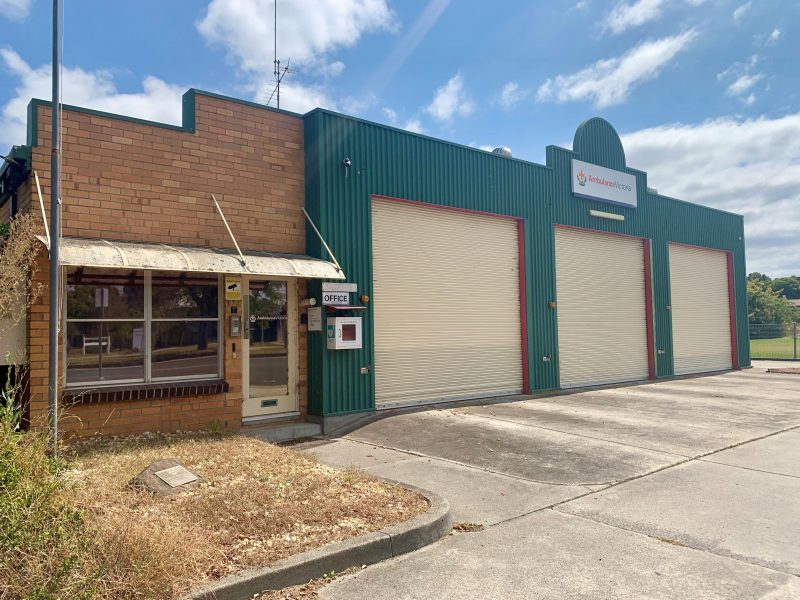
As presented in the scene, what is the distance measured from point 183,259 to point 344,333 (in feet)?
10.7

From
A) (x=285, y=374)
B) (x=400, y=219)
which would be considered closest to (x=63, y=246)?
(x=285, y=374)

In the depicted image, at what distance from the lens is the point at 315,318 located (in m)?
10.5

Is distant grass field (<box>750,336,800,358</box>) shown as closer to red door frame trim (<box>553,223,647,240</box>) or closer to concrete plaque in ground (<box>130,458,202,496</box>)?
red door frame trim (<box>553,223,647,240</box>)

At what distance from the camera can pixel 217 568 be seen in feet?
13.6

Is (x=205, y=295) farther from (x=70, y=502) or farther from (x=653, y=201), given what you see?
(x=653, y=201)

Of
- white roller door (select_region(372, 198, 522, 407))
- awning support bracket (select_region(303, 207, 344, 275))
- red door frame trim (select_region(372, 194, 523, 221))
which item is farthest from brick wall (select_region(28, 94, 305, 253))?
white roller door (select_region(372, 198, 522, 407))

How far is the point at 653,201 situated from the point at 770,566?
16.3 metres

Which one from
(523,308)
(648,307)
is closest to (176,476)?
(523,308)

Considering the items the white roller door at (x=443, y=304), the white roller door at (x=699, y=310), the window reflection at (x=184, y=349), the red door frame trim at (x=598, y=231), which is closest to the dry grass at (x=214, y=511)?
the window reflection at (x=184, y=349)

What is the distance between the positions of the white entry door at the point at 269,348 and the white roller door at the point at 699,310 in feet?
46.1

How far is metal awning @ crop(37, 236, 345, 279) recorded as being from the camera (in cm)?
750

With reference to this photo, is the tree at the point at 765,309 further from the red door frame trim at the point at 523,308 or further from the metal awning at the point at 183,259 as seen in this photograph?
the metal awning at the point at 183,259

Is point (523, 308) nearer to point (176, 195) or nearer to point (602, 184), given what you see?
point (602, 184)

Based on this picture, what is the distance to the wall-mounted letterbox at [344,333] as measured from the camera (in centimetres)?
1041
